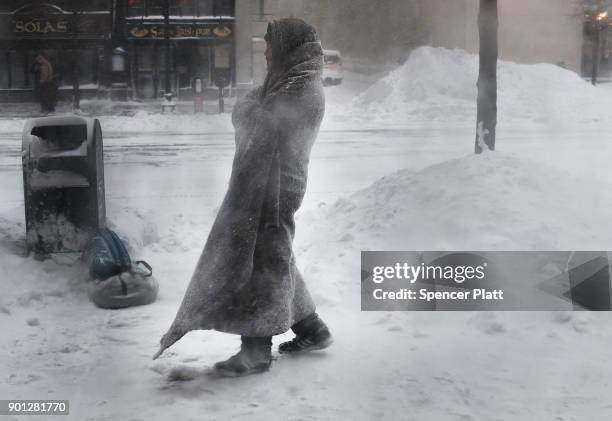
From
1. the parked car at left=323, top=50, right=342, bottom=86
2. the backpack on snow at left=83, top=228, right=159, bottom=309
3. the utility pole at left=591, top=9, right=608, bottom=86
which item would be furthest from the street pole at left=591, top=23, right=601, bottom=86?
the backpack on snow at left=83, top=228, right=159, bottom=309

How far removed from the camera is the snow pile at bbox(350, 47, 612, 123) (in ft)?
68.0

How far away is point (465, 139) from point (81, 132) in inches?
439

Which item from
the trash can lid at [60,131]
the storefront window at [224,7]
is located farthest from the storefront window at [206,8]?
the trash can lid at [60,131]

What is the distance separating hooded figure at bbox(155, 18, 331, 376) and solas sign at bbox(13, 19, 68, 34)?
23.2m

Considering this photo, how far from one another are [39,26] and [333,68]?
31.5ft

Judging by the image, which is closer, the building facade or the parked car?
the building facade

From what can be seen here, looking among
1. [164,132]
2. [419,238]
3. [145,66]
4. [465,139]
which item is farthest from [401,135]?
[145,66]

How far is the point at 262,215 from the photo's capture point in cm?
400

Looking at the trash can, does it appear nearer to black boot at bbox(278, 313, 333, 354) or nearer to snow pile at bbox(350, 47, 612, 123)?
black boot at bbox(278, 313, 333, 354)

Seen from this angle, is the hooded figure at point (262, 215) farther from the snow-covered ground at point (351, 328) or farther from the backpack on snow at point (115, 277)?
the backpack on snow at point (115, 277)

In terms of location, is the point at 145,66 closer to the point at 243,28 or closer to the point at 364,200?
the point at 243,28

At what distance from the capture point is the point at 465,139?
1602 cm

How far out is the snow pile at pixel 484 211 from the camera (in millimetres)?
5551

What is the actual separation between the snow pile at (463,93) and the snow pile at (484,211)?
44.0ft
